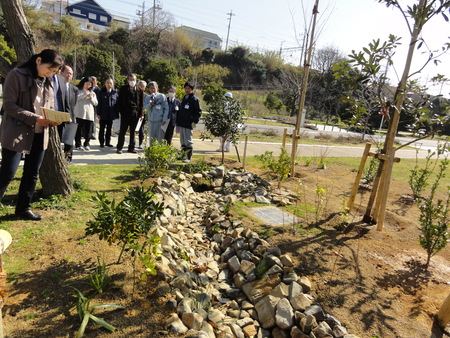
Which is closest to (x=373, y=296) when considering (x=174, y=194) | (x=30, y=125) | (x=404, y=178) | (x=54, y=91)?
(x=174, y=194)

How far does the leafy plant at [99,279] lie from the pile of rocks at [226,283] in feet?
1.47

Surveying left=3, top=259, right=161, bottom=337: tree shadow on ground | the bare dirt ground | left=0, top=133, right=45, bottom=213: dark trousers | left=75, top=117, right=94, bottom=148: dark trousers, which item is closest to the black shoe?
left=0, top=133, right=45, bottom=213: dark trousers

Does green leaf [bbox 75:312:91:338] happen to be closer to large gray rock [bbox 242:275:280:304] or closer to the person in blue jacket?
large gray rock [bbox 242:275:280:304]

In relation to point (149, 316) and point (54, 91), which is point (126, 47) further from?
point (149, 316)

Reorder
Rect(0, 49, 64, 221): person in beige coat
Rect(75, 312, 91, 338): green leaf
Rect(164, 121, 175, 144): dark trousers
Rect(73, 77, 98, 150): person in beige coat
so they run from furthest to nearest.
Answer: Rect(164, 121, 175, 144): dark trousers < Rect(73, 77, 98, 150): person in beige coat < Rect(0, 49, 64, 221): person in beige coat < Rect(75, 312, 91, 338): green leaf

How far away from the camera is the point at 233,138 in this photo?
7.20 meters

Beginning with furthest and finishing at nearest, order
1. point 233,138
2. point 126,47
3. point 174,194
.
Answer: point 126,47 < point 233,138 < point 174,194

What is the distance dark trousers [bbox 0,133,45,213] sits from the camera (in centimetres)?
321

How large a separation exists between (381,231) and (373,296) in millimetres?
1713

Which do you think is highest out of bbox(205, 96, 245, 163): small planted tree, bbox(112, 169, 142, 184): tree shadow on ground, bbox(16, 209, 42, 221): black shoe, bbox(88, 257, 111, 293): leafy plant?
bbox(205, 96, 245, 163): small planted tree

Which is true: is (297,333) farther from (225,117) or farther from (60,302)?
(225,117)

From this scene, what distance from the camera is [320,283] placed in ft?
10.9

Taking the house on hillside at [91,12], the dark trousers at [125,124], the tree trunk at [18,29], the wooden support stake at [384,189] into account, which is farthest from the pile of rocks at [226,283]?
the house on hillside at [91,12]

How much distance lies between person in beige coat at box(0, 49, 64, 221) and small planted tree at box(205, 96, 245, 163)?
405cm
